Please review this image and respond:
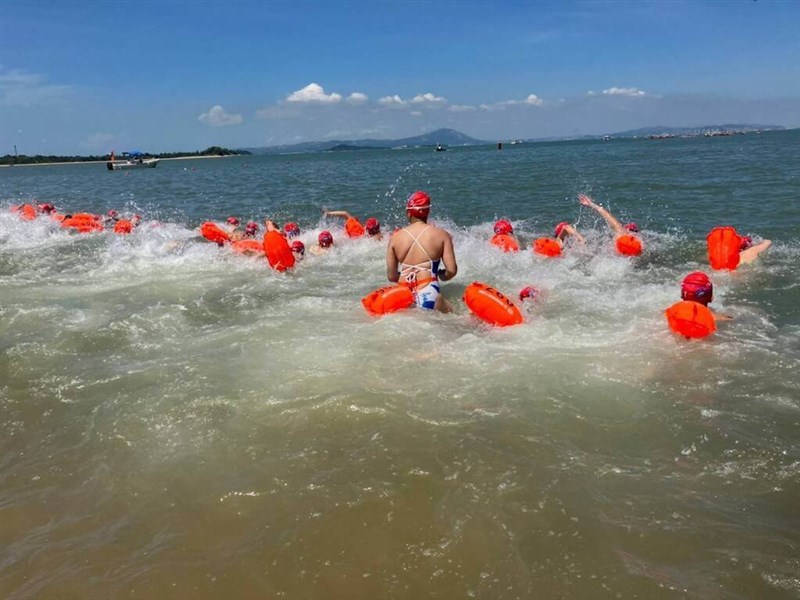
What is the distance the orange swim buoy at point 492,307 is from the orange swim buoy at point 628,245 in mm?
5238

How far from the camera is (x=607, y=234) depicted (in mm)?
15242

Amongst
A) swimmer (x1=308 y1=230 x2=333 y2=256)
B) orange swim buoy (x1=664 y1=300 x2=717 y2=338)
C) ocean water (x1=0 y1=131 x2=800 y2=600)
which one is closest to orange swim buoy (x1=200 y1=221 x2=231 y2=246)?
swimmer (x1=308 y1=230 x2=333 y2=256)

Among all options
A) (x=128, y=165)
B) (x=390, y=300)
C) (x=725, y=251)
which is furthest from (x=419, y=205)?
(x=128, y=165)

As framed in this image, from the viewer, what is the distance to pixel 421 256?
775 cm

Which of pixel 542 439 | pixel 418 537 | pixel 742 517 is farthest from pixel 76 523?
pixel 742 517

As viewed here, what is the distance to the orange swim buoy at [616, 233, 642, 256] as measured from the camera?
11906 millimetres

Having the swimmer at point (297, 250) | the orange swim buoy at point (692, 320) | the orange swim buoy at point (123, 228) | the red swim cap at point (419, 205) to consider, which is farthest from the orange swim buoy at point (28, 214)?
the orange swim buoy at point (692, 320)

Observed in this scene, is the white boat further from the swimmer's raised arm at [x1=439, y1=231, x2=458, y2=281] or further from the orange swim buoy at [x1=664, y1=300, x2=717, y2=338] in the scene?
the orange swim buoy at [x1=664, y1=300, x2=717, y2=338]

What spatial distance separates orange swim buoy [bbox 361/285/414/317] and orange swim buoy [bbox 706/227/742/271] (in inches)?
247

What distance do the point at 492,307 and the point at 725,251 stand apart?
5.53 metres

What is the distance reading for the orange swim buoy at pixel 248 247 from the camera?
13195 mm

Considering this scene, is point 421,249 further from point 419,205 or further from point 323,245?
point 323,245

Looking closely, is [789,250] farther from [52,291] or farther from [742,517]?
[52,291]

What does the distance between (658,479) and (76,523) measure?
4212 mm
